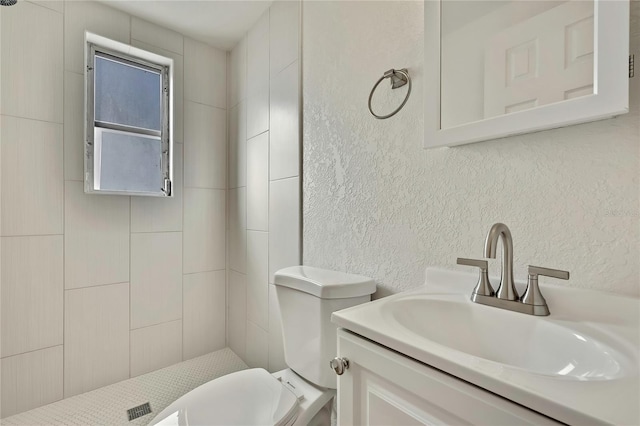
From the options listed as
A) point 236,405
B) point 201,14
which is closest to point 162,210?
point 201,14

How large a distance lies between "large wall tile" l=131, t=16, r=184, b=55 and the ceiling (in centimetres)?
3

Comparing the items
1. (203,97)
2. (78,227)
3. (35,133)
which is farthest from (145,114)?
(78,227)

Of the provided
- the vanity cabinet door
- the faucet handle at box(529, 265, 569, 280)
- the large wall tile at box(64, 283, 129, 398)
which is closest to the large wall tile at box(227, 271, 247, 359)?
the large wall tile at box(64, 283, 129, 398)

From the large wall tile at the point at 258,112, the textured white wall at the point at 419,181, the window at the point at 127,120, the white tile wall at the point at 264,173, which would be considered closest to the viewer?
the textured white wall at the point at 419,181

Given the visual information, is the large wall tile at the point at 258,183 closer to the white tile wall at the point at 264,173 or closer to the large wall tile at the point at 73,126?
the white tile wall at the point at 264,173

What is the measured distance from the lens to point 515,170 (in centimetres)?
77

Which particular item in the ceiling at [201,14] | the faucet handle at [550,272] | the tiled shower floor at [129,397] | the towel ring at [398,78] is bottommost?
the tiled shower floor at [129,397]

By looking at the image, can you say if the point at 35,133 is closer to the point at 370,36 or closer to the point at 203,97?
the point at 203,97

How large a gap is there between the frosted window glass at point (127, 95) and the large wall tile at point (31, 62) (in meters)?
0.18

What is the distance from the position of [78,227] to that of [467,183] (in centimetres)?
190

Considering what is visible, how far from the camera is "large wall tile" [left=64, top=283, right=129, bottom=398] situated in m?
1.63

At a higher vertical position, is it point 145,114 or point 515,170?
point 145,114

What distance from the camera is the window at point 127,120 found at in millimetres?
1676

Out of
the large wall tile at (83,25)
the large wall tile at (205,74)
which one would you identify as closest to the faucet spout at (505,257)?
the large wall tile at (205,74)
